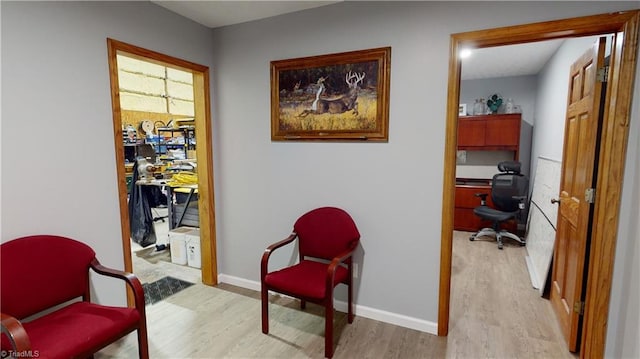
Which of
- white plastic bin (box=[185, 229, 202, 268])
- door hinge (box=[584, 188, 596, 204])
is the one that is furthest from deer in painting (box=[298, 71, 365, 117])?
white plastic bin (box=[185, 229, 202, 268])

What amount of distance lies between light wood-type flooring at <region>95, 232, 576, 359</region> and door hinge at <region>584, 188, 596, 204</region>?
1012 mm

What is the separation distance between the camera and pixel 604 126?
5.84 feet

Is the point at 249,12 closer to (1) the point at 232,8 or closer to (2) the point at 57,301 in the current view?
(1) the point at 232,8

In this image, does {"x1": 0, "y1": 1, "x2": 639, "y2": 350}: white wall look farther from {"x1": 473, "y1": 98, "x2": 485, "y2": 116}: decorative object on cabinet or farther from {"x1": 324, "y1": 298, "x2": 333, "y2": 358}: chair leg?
{"x1": 473, "y1": 98, "x2": 485, "y2": 116}: decorative object on cabinet

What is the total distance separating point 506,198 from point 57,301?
4.72 meters

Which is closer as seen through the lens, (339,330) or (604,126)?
(604,126)

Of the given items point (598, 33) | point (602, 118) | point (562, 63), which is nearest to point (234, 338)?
point (602, 118)

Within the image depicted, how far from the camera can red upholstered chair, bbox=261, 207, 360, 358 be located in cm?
197

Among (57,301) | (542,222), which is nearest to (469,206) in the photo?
(542,222)

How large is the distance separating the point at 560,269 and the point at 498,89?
3505 mm

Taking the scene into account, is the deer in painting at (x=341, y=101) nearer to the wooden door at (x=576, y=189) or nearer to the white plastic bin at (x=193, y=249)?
the wooden door at (x=576, y=189)

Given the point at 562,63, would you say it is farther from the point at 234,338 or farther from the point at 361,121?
the point at 234,338

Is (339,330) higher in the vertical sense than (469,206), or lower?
lower

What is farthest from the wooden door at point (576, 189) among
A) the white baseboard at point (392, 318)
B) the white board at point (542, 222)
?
the white baseboard at point (392, 318)
